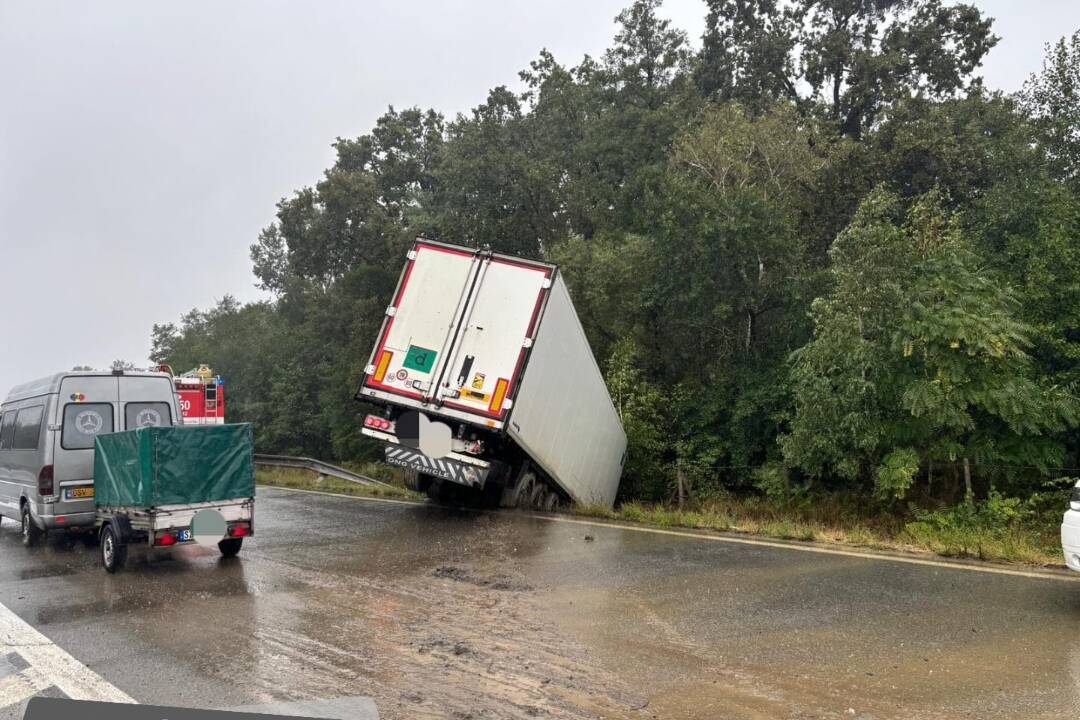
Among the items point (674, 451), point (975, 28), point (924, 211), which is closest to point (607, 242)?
point (674, 451)

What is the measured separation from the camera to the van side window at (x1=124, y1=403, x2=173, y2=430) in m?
11.7

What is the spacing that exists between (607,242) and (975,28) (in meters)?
18.4

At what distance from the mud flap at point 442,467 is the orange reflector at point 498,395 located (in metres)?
1.02

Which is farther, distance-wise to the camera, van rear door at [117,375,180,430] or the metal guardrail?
the metal guardrail

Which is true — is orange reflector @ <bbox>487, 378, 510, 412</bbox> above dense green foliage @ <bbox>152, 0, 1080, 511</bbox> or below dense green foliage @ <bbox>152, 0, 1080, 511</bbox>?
below

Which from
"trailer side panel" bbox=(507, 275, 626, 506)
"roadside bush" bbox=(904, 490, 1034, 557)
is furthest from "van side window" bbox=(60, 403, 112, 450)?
"roadside bush" bbox=(904, 490, 1034, 557)

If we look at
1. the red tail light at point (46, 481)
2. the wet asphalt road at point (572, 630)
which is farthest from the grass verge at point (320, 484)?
the wet asphalt road at point (572, 630)

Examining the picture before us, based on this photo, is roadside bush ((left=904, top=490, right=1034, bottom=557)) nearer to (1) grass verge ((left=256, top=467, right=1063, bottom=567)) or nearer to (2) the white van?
(1) grass verge ((left=256, top=467, right=1063, bottom=567))

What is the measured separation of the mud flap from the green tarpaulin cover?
2.94 metres

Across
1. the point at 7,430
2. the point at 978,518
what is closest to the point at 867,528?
the point at 978,518

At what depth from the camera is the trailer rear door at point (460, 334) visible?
40.4 ft

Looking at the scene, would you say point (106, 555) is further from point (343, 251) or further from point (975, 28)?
point (975, 28)

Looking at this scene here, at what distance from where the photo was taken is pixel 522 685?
5359 millimetres

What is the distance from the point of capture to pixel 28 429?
11.7 metres
